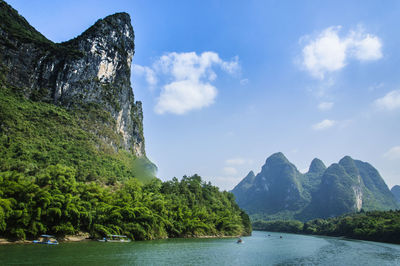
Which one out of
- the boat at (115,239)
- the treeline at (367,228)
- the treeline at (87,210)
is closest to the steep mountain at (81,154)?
the treeline at (87,210)

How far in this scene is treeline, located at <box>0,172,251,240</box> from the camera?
2486cm

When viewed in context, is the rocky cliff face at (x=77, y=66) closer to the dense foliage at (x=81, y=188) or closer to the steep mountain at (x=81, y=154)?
the steep mountain at (x=81, y=154)

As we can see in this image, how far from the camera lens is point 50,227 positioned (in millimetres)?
27219

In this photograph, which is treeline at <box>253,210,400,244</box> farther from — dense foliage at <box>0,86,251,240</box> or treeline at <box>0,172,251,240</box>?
treeline at <box>0,172,251,240</box>

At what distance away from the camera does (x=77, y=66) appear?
6962 cm

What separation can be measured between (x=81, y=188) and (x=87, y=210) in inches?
153

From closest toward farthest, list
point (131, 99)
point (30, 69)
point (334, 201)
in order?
point (30, 69) → point (131, 99) → point (334, 201)

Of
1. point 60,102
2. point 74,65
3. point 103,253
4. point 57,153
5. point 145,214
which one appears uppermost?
point 74,65

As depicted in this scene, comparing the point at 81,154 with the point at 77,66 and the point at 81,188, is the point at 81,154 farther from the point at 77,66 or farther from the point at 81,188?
the point at 77,66

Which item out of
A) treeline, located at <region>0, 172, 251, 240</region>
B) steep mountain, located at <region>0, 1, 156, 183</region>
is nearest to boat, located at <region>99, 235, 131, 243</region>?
treeline, located at <region>0, 172, 251, 240</region>

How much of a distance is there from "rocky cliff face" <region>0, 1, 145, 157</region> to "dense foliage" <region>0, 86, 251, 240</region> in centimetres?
422

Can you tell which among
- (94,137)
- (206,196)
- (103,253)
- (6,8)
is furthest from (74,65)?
(103,253)

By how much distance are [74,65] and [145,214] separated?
5014 centimetres

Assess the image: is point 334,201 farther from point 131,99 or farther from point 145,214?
point 145,214
